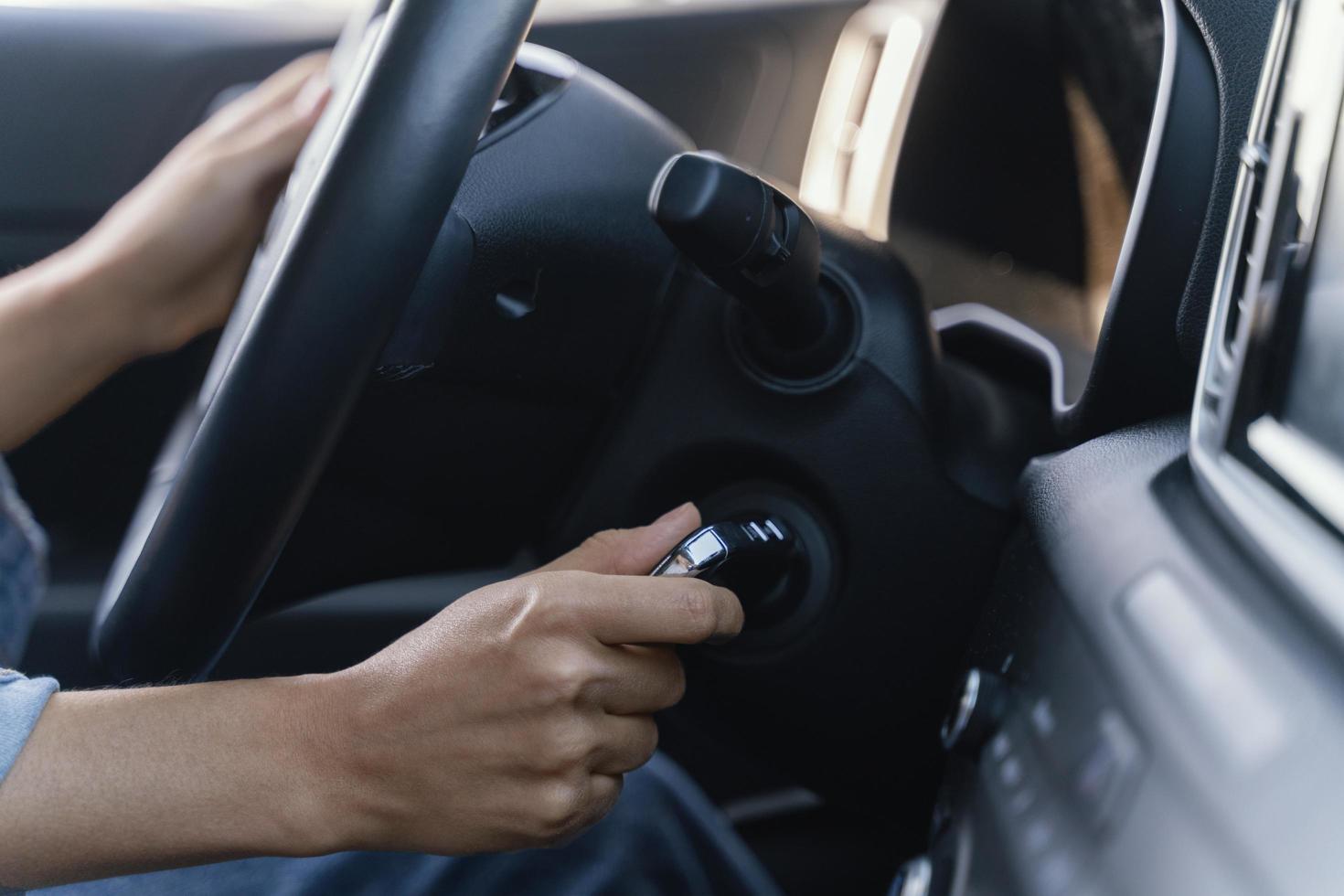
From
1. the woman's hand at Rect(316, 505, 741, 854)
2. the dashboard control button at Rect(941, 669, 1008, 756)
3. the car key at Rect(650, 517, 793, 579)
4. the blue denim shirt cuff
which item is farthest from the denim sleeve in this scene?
the dashboard control button at Rect(941, 669, 1008, 756)

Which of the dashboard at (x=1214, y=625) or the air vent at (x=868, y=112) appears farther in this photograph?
the air vent at (x=868, y=112)

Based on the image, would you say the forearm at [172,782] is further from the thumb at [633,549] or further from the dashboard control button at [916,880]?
the dashboard control button at [916,880]

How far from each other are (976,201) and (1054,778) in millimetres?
560

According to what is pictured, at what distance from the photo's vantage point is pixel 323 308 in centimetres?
48

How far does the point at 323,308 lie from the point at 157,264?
0.34m

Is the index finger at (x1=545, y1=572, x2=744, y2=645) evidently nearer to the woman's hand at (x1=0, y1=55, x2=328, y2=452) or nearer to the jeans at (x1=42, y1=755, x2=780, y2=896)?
the jeans at (x1=42, y1=755, x2=780, y2=896)

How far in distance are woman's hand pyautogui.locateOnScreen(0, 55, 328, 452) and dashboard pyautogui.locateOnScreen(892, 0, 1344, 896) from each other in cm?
48

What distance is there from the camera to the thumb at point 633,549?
0.59 meters

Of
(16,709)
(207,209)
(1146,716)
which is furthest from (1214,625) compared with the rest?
(207,209)

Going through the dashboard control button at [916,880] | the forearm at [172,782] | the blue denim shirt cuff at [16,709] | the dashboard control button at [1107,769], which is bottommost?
Result: the dashboard control button at [916,880]

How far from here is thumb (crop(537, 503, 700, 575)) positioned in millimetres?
585

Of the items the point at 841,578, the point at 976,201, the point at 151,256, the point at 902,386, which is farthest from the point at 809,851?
the point at 151,256

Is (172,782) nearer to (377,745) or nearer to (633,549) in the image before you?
(377,745)

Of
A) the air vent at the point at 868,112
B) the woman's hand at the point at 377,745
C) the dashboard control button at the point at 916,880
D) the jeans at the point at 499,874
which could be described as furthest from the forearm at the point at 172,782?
the air vent at the point at 868,112
